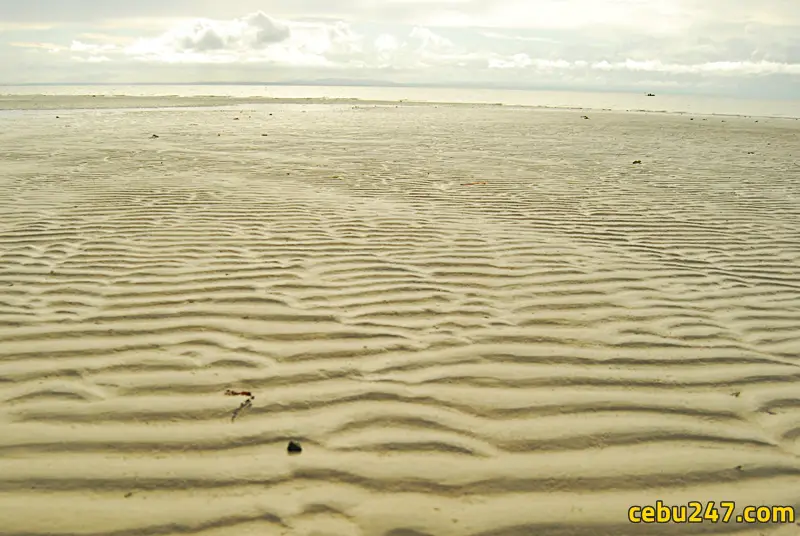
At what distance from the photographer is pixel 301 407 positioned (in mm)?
2508

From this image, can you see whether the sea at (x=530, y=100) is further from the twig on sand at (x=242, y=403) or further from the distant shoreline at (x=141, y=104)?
the twig on sand at (x=242, y=403)

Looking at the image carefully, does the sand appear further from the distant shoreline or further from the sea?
the sea

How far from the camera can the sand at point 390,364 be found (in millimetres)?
2033

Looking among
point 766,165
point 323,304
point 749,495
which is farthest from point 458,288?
point 766,165

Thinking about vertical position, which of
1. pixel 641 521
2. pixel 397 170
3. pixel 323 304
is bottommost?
pixel 641 521

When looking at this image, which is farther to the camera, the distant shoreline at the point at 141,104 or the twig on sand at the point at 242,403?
the distant shoreline at the point at 141,104

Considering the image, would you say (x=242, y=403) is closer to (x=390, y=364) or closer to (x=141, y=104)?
(x=390, y=364)

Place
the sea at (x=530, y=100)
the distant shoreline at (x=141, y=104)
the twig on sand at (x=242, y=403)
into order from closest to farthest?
the twig on sand at (x=242, y=403)
the distant shoreline at (x=141, y=104)
the sea at (x=530, y=100)

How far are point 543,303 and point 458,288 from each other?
55cm

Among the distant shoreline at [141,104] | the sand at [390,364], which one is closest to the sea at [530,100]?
the distant shoreline at [141,104]

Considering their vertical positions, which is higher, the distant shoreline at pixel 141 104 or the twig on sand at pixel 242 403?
the distant shoreline at pixel 141 104

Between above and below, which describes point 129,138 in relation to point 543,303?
above

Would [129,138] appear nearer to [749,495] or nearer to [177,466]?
[177,466]

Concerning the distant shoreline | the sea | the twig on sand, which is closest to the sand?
the twig on sand
